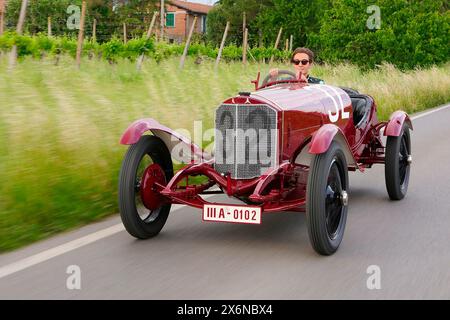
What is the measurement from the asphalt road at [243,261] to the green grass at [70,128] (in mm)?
380

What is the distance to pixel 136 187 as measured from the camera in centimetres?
571

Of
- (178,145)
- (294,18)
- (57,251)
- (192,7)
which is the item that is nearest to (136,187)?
(178,145)

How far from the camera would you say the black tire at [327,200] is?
519 centimetres

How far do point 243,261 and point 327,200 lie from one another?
0.81 m

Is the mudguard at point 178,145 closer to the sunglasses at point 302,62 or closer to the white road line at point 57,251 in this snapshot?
the white road line at point 57,251

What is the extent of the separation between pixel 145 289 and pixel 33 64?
7493 millimetres

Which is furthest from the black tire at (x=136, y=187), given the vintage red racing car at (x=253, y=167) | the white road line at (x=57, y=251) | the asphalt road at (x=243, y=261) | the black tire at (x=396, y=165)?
the black tire at (x=396, y=165)

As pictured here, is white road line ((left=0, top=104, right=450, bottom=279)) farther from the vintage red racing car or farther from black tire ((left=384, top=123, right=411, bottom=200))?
black tire ((left=384, top=123, right=411, bottom=200))

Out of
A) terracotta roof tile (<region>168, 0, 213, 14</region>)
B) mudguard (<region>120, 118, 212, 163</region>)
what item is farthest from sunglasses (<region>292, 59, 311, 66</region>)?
terracotta roof tile (<region>168, 0, 213, 14</region>)

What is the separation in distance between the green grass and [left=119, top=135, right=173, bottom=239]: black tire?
2.53 feet

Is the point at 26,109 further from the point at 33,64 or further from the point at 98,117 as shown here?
the point at 33,64
